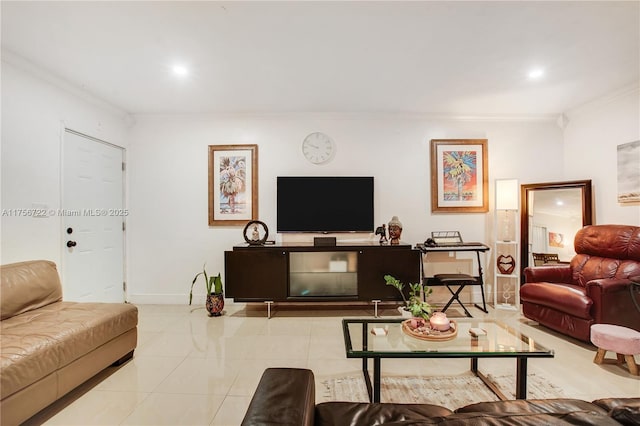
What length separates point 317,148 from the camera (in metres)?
3.85

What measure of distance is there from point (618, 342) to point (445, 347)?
1.44 m

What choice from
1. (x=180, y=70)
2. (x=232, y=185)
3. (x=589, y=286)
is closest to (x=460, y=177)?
(x=589, y=286)

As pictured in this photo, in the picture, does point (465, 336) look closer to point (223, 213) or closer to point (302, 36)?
point (302, 36)

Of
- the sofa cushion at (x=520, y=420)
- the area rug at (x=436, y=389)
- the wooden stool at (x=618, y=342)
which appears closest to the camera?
the sofa cushion at (x=520, y=420)

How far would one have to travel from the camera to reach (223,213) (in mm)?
3840

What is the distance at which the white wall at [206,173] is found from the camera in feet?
12.7

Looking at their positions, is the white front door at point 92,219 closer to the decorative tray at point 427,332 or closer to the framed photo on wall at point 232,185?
the framed photo on wall at point 232,185

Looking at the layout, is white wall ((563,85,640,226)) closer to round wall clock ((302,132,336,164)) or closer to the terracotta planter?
round wall clock ((302,132,336,164))

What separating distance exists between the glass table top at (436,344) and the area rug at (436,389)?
34cm

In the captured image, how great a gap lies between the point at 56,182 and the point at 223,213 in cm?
167

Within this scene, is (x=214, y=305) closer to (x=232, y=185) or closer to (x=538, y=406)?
(x=232, y=185)

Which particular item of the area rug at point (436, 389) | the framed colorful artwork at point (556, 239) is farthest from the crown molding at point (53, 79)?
the framed colorful artwork at point (556, 239)

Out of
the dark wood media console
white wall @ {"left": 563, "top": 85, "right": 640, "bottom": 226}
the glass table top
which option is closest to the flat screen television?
the dark wood media console

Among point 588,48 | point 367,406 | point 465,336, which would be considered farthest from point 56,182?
point 588,48
